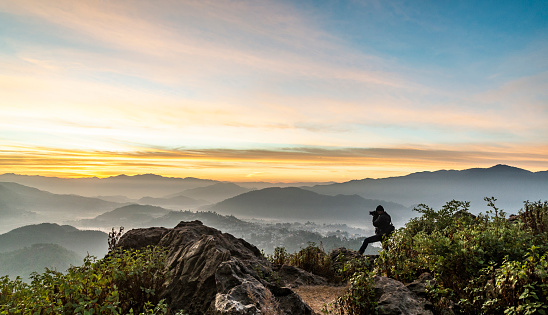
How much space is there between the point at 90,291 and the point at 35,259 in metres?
228

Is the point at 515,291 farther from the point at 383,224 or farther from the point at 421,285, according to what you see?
the point at 383,224

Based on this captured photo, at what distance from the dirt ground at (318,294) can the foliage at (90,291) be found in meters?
4.31

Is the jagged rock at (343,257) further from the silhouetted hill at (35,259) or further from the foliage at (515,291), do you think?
the silhouetted hill at (35,259)

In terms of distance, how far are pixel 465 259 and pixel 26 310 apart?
28.1 feet

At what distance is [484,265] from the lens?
237 inches

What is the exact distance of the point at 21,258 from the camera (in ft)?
583

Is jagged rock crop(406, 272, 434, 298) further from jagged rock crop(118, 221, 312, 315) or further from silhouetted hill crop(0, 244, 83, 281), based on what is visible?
silhouetted hill crop(0, 244, 83, 281)

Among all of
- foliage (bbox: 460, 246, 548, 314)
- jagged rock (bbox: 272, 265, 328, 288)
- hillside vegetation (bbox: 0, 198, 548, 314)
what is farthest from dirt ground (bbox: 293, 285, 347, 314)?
foliage (bbox: 460, 246, 548, 314)

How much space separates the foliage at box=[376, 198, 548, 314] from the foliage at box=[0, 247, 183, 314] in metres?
5.81

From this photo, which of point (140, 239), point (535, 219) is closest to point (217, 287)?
point (140, 239)

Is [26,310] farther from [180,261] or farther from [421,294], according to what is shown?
[421,294]

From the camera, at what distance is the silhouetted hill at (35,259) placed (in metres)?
168

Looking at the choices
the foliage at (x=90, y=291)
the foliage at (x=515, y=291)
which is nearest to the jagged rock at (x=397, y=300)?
the foliage at (x=515, y=291)

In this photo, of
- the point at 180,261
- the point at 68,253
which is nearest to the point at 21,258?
the point at 68,253
